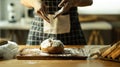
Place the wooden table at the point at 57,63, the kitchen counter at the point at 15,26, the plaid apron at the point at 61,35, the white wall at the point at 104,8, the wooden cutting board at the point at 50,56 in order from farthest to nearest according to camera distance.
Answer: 1. the white wall at the point at 104,8
2. the kitchen counter at the point at 15,26
3. the plaid apron at the point at 61,35
4. the wooden cutting board at the point at 50,56
5. the wooden table at the point at 57,63

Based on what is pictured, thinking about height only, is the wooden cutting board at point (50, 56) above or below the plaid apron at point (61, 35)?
below

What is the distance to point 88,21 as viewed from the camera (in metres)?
4.00

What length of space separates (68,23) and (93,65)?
0.65 m

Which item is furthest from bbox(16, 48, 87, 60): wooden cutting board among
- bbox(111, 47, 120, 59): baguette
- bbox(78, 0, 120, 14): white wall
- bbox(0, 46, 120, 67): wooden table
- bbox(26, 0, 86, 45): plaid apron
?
bbox(78, 0, 120, 14): white wall

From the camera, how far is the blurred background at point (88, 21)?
3777 mm

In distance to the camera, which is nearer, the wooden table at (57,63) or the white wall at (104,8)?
the wooden table at (57,63)

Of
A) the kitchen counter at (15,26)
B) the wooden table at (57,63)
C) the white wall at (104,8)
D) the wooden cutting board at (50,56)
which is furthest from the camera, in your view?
the white wall at (104,8)

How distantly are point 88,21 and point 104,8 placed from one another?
14.2 inches

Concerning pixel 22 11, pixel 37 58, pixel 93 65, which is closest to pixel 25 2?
pixel 37 58

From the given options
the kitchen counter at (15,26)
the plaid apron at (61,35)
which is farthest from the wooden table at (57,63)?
the kitchen counter at (15,26)

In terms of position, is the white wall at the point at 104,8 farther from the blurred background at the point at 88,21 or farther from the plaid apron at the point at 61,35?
the plaid apron at the point at 61,35

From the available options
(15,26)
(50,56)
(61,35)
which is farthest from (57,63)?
(15,26)

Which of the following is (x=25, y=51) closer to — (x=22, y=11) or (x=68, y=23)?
(x=68, y=23)

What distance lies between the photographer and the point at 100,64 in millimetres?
1262
